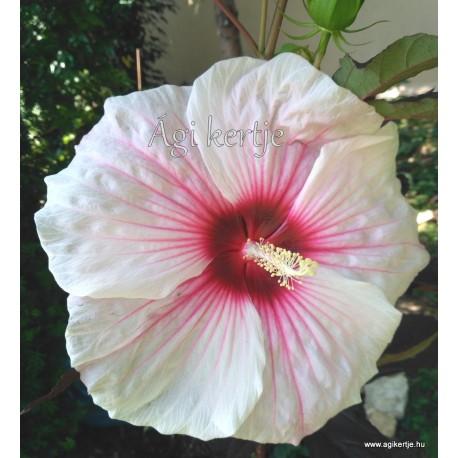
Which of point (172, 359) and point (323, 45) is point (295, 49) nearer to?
point (323, 45)

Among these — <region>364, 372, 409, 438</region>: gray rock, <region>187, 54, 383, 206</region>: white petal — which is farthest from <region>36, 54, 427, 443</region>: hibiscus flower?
<region>364, 372, 409, 438</region>: gray rock

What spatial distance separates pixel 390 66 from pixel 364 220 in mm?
91

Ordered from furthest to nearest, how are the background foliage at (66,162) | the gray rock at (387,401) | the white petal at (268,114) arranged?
the gray rock at (387,401), the background foliage at (66,162), the white petal at (268,114)

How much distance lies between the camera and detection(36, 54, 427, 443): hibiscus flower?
0.83 ft

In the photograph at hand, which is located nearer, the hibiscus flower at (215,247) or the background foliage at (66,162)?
the hibiscus flower at (215,247)

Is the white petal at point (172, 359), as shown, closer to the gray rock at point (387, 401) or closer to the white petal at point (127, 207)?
the white petal at point (127, 207)

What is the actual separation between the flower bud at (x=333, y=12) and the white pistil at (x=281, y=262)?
0.43 ft

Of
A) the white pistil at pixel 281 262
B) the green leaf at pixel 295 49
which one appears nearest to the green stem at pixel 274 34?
the green leaf at pixel 295 49

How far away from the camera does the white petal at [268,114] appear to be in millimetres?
242

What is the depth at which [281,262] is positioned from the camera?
10.9 inches

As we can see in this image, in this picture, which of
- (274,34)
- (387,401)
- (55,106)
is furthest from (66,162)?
(387,401)

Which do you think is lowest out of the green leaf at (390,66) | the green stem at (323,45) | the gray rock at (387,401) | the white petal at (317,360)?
the gray rock at (387,401)
